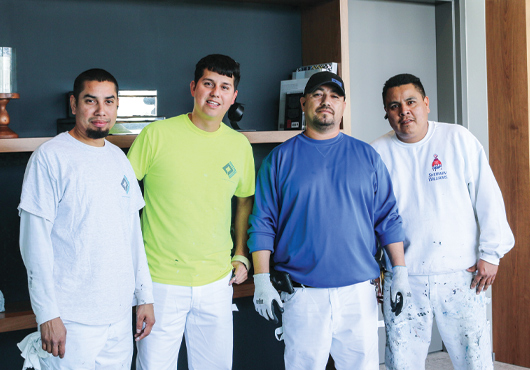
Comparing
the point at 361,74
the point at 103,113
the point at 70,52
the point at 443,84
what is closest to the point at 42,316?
the point at 103,113

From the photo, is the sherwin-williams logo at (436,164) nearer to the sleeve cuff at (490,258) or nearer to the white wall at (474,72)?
the sleeve cuff at (490,258)

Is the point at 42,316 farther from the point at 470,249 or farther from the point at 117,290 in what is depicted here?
the point at 470,249

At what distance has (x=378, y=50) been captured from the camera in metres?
2.80

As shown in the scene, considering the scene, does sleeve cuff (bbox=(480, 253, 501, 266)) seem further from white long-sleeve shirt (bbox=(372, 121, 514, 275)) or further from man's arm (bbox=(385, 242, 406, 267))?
man's arm (bbox=(385, 242, 406, 267))

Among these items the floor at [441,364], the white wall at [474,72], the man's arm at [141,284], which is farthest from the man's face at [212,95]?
the floor at [441,364]

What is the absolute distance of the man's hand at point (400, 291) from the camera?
182cm

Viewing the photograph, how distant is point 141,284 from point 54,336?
0.34 m

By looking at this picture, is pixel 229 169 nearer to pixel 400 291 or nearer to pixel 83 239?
pixel 83 239

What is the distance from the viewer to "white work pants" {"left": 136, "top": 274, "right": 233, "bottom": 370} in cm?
178

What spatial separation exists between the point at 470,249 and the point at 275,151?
0.86m

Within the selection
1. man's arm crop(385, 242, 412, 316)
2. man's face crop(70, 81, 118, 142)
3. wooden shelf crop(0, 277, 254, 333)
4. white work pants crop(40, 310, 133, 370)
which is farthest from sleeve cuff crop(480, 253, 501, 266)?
wooden shelf crop(0, 277, 254, 333)

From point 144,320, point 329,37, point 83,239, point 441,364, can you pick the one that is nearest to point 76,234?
point 83,239

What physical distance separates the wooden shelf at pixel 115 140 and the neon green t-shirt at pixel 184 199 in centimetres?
28

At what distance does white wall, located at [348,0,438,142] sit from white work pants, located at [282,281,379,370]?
1243 mm
